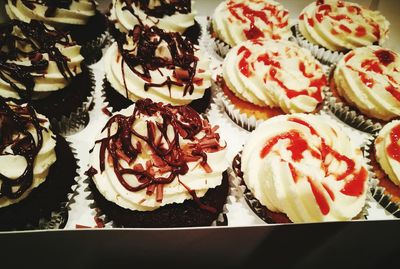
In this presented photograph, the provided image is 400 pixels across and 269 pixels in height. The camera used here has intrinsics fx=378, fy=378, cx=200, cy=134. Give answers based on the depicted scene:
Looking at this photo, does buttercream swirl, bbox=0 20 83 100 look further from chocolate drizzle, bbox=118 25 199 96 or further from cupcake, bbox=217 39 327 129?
cupcake, bbox=217 39 327 129

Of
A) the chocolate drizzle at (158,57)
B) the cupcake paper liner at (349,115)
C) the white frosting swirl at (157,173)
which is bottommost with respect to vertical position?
the cupcake paper liner at (349,115)

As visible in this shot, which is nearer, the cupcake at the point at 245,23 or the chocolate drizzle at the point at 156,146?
the chocolate drizzle at the point at 156,146

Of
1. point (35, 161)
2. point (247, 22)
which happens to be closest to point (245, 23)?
point (247, 22)

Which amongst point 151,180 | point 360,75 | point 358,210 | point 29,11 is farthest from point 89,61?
point 358,210

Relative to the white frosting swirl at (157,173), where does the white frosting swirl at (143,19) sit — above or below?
above

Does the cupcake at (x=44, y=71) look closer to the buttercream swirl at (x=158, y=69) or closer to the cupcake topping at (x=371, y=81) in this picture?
the buttercream swirl at (x=158, y=69)

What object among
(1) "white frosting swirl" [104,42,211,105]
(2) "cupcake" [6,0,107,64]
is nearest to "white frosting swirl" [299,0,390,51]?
(1) "white frosting swirl" [104,42,211,105]

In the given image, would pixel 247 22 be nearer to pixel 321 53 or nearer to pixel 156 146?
pixel 321 53

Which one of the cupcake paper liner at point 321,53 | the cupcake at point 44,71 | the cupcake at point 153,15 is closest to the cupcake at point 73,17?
the cupcake at point 153,15
